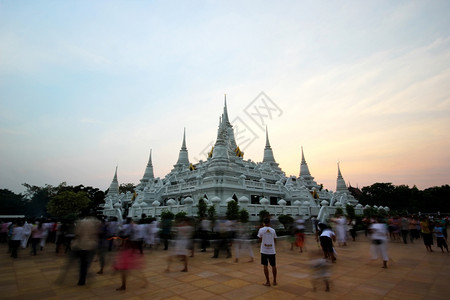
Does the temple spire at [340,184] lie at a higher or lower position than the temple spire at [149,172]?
lower

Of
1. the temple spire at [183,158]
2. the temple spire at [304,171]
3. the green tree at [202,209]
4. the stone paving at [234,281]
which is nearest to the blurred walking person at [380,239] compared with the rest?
the stone paving at [234,281]

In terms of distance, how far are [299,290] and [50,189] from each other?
68932mm

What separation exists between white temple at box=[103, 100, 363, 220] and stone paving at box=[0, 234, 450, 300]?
10.7m

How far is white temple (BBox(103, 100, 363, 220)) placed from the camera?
2278cm

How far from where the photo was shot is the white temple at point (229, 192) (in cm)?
2278

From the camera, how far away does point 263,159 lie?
52094mm

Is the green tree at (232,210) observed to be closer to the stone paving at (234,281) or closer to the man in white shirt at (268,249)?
the stone paving at (234,281)

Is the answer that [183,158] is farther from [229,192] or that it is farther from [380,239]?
[380,239]

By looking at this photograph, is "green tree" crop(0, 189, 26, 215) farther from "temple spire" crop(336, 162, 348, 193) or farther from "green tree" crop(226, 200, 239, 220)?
"temple spire" crop(336, 162, 348, 193)

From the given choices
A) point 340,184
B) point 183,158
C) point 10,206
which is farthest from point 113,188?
point 340,184

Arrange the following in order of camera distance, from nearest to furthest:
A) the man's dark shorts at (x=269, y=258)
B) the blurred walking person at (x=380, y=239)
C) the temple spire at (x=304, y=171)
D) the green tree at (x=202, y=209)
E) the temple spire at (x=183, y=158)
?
the man's dark shorts at (x=269, y=258) → the blurred walking person at (x=380, y=239) → the green tree at (x=202, y=209) → the temple spire at (x=304, y=171) → the temple spire at (x=183, y=158)

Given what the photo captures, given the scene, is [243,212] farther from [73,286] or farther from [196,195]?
[73,286]

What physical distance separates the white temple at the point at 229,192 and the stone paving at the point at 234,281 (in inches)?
420

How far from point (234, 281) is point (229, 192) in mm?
18134
